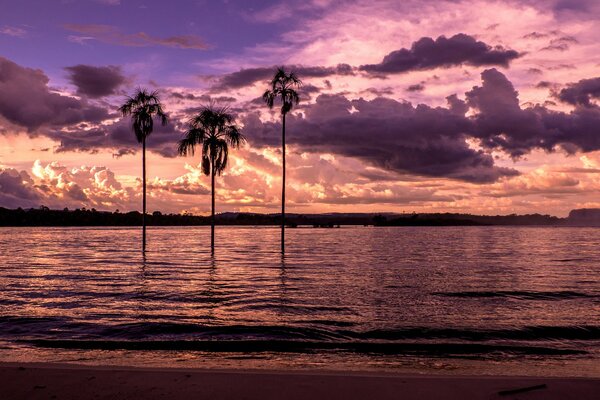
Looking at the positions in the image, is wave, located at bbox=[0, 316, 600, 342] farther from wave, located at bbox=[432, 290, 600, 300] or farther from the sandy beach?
wave, located at bbox=[432, 290, 600, 300]

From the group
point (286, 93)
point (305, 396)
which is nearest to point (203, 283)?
point (305, 396)

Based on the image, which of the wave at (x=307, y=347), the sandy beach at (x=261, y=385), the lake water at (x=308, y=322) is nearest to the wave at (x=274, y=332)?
the lake water at (x=308, y=322)

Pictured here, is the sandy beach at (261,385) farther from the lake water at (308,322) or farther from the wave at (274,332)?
the wave at (274,332)

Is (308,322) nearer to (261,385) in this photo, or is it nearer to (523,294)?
(261,385)

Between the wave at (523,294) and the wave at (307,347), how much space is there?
1032 centimetres

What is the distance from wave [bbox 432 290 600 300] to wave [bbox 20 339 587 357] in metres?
10.3

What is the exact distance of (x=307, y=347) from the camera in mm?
13023

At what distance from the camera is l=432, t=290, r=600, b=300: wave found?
22844 mm

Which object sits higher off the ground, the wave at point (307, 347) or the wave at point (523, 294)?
the wave at point (307, 347)

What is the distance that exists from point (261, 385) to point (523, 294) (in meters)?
19.7

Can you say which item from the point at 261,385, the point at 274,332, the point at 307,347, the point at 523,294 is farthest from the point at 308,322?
the point at 523,294

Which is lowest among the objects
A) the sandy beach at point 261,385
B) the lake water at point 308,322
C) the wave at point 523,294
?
the wave at point 523,294

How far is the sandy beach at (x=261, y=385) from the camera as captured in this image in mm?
7656

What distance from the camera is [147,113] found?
2391 inches
